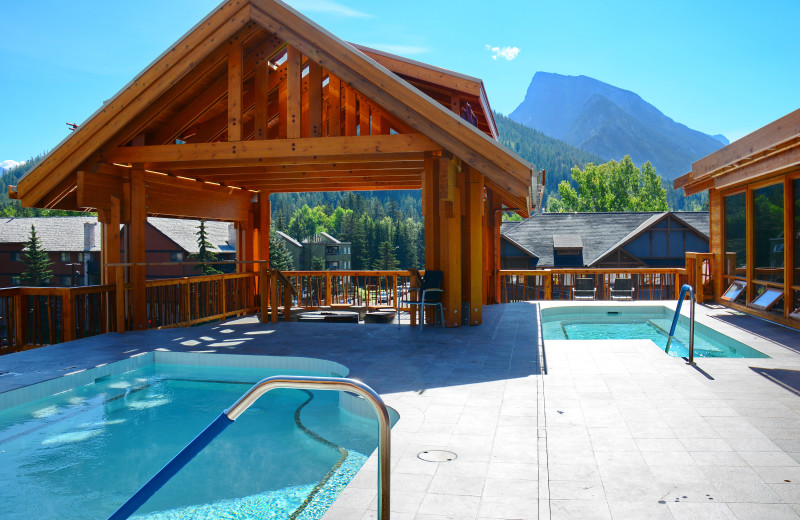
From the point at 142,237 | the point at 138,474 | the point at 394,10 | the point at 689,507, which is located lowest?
the point at 138,474

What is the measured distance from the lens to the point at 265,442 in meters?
4.52

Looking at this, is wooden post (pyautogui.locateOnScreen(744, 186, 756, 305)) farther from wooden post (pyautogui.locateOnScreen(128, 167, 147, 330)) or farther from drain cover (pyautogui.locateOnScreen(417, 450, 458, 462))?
wooden post (pyautogui.locateOnScreen(128, 167, 147, 330))

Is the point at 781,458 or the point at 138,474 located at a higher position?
the point at 781,458

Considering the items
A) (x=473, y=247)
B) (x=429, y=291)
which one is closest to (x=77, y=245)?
(x=429, y=291)

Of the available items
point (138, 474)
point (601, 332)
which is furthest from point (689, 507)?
point (601, 332)

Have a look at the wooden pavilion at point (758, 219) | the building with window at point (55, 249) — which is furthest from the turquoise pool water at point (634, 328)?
the building with window at point (55, 249)

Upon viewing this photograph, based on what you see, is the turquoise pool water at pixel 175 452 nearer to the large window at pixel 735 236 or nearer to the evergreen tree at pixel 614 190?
the large window at pixel 735 236

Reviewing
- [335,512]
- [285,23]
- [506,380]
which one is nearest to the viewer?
[335,512]

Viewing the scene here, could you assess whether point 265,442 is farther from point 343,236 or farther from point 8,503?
point 343,236

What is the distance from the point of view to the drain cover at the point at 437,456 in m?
3.38

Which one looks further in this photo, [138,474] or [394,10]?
[394,10]

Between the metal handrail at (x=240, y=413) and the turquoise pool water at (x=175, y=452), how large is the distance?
3.74 feet

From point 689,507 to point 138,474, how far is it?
135 inches

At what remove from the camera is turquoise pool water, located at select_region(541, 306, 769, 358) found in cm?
808
